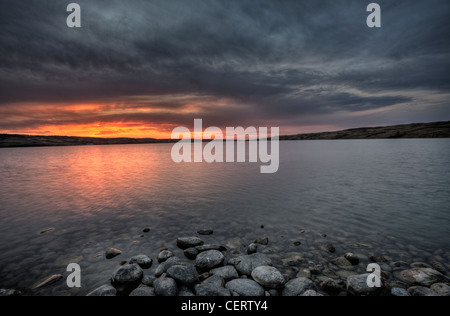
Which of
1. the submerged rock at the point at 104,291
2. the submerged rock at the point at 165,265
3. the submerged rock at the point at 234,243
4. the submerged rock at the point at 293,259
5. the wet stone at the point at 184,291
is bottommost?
the submerged rock at the point at 234,243

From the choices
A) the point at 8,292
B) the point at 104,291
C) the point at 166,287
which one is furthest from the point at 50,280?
the point at 166,287

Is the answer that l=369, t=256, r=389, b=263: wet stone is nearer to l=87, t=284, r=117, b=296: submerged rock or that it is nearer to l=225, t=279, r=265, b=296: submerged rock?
l=225, t=279, r=265, b=296: submerged rock

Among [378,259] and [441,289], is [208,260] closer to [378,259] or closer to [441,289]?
[378,259]

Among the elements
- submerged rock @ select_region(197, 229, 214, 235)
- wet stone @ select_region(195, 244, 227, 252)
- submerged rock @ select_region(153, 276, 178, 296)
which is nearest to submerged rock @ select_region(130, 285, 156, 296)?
submerged rock @ select_region(153, 276, 178, 296)

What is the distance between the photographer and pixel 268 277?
630cm

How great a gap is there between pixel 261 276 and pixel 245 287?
0.68m

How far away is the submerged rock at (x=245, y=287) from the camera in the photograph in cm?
582

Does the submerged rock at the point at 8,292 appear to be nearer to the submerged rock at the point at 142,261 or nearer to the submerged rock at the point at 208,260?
the submerged rock at the point at 142,261

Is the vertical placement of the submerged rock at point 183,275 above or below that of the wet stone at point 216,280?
above

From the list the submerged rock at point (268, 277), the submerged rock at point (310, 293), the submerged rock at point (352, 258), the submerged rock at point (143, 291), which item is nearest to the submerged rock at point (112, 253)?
the submerged rock at point (143, 291)

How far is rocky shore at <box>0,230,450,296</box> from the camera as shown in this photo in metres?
5.79

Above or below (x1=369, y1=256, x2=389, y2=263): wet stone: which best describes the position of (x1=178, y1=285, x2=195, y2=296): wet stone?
below
